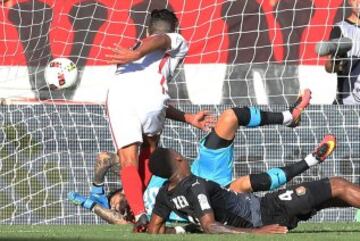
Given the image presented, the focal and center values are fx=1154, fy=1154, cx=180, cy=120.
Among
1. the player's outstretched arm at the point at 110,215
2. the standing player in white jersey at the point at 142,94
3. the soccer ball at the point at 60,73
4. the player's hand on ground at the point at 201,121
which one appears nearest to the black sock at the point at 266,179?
the player's hand on ground at the point at 201,121

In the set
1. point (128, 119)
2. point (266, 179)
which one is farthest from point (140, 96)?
point (266, 179)

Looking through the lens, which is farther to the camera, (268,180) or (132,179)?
(268,180)

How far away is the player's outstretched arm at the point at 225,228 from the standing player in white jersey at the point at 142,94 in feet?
4.29

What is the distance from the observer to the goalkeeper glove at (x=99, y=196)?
1032 cm

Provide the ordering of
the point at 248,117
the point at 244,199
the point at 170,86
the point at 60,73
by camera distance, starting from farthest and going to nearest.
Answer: the point at 170,86 → the point at 60,73 → the point at 248,117 → the point at 244,199

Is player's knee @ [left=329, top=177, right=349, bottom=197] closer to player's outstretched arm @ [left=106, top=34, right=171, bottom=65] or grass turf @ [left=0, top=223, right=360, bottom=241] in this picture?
grass turf @ [left=0, top=223, right=360, bottom=241]

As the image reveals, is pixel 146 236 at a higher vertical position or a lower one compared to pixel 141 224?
higher

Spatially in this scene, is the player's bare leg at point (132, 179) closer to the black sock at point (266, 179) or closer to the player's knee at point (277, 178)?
the black sock at point (266, 179)

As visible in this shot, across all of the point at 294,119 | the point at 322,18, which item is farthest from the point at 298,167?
the point at 322,18

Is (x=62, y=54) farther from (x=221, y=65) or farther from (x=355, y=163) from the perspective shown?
(x=355, y=163)

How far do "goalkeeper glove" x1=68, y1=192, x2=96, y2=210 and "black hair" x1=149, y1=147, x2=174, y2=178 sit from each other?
2871 millimetres

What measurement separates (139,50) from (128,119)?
595mm

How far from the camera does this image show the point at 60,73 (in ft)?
42.7

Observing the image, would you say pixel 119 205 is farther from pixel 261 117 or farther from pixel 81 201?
pixel 261 117
